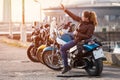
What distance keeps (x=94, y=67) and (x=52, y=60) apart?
1499mm

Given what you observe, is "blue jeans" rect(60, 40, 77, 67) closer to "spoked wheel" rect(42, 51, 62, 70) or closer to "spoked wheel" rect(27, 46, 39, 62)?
"spoked wheel" rect(42, 51, 62, 70)

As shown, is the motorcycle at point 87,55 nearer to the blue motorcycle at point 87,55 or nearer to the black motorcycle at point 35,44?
the blue motorcycle at point 87,55

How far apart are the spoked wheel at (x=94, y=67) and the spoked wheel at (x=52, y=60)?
3.41 feet

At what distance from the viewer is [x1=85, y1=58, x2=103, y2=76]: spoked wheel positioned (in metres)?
9.50

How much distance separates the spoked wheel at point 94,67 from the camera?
950 centimetres

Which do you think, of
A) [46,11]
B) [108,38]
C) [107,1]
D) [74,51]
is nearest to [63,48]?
[74,51]

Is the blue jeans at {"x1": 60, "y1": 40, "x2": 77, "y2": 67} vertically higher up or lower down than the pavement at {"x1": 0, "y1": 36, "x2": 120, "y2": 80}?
higher up

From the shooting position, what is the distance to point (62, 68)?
10.6 metres

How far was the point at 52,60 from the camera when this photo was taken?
1082 centimetres

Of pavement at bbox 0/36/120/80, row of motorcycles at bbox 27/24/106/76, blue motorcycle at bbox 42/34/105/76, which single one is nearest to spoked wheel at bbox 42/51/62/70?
row of motorcycles at bbox 27/24/106/76

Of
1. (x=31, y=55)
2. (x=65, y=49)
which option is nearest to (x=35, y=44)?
(x=31, y=55)

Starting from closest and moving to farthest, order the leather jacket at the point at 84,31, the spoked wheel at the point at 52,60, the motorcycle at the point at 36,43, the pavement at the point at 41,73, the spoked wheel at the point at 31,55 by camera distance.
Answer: the pavement at the point at 41,73 → the leather jacket at the point at 84,31 → the spoked wheel at the point at 52,60 → the motorcycle at the point at 36,43 → the spoked wheel at the point at 31,55

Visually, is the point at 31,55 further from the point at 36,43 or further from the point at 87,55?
the point at 87,55

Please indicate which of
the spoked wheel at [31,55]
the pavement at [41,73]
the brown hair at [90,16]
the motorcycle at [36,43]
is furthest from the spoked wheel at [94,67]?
the spoked wheel at [31,55]
